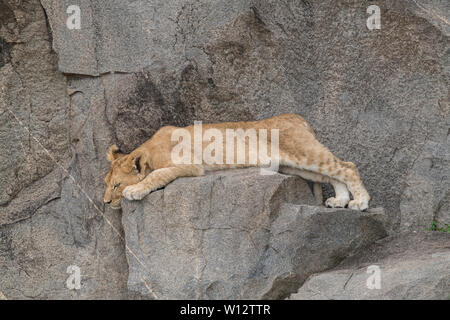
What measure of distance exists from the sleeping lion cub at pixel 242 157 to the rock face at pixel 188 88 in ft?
1.64

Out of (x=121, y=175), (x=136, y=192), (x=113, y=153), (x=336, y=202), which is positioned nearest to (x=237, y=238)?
(x=136, y=192)

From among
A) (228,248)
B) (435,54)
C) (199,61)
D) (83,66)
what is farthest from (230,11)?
(228,248)

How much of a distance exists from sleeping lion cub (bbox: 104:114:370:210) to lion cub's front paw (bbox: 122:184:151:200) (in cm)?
22

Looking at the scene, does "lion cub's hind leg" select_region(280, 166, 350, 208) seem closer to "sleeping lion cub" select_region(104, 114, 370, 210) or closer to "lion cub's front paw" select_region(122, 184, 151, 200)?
"sleeping lion cub" select_region(104, 114, 370, 210)

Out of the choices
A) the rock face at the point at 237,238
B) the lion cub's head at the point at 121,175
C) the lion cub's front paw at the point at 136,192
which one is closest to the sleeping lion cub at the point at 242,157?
the lion cub's head at the point at 121,175

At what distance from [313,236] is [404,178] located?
185 cm

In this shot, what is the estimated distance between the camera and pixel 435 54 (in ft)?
24.7

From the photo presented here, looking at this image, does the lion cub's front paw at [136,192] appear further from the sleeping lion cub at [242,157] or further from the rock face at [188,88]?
the rock face at [188,88]

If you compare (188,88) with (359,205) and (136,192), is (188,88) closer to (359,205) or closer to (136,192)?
(136,192)

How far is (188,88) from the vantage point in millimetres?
7773

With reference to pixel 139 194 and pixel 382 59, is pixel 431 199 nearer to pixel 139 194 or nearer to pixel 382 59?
pixel 382 59

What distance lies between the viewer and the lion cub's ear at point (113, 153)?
736 centimetres

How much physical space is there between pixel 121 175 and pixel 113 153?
13.3 inches

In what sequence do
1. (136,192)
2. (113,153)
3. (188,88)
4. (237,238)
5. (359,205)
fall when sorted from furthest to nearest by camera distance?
(188,88)
(113,153)
(359,205)
(136,192)
(237,238)
